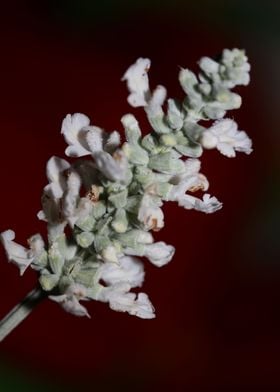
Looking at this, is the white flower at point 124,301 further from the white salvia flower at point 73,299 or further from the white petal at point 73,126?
the white petal at point 73,126

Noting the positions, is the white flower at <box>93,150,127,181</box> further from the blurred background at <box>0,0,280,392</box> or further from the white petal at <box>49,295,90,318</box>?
the blurred background at <box>0,0,280,392</box>

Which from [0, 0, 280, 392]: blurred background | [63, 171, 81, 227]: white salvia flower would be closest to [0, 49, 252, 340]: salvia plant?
[63, 171, 81, 227]: white salvia flower

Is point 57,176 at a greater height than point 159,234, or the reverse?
point 159,234

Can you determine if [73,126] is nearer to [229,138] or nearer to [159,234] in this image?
[229,138]

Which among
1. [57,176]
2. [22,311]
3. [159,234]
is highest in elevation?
[159,234]

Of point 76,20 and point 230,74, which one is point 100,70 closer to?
point 76,20

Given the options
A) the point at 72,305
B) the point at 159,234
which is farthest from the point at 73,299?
the point at 159,234

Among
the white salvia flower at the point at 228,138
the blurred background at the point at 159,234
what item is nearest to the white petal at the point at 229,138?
the white salvia flower at the point at 228,138
